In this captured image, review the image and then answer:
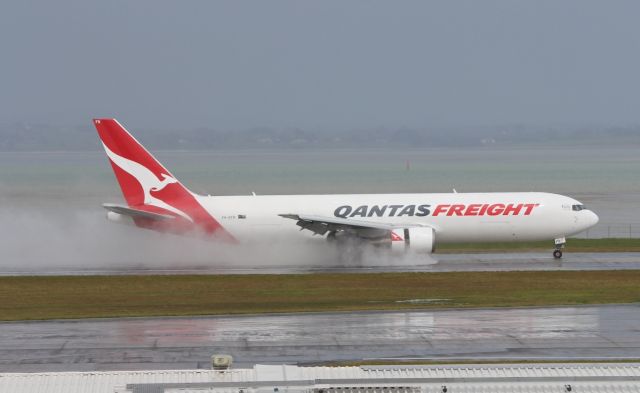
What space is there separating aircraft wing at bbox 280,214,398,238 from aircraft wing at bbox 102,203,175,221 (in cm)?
649

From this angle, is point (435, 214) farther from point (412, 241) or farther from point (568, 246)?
point (568, 246)

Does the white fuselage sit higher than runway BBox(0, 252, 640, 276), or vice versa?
the white fuselage

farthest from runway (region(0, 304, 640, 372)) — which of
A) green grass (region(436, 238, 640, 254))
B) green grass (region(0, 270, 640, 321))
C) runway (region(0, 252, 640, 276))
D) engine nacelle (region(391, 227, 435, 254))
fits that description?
green grass (region(436, 238, 640, 254))

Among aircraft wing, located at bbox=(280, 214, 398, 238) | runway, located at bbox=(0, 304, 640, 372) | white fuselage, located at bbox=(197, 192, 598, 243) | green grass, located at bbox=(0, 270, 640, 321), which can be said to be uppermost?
white fuselage, located at bbox=(197, 192, 598, 243)

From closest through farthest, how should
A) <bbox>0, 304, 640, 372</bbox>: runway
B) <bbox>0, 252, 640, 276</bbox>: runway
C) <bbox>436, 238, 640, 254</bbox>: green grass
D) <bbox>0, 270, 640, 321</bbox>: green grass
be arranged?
1. <bbox>0, 304, 640, 372</bbox>: runway
2. <bbox>0, 270, 640, 321</bbox>: green grass
3. <bbox>0, 252, 640, 276</bbox>: runway
4. <bbox>436, 238, 640, 254</bbox>: green grass

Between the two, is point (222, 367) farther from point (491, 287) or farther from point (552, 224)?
point (552, 224)

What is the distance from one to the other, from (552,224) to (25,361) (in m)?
36.0

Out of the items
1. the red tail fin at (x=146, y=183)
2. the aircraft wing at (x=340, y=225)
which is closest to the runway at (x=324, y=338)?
the aircraft wing at (x=340, y=225)

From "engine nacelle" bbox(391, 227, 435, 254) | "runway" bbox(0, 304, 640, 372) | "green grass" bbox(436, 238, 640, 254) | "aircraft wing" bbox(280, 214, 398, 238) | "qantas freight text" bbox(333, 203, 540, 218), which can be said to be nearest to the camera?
"runway" bbox(0, 304, 640, 372)

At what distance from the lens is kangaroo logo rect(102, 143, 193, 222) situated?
57188mm

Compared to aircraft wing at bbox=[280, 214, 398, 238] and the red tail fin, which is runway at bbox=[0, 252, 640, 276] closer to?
aircraft wing at bbox=[280, 214, 398, 238]

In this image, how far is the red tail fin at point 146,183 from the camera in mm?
57156

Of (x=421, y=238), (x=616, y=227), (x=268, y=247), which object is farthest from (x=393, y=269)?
(x=616, y=227)

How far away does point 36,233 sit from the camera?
64.6 m
